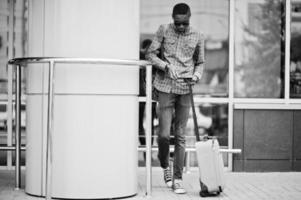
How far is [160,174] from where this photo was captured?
875cm

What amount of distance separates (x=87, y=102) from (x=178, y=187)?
1345 millimetres

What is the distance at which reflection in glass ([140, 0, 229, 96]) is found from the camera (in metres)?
9.34

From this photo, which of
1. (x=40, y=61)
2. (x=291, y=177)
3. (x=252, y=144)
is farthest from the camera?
(x=252, y=144)

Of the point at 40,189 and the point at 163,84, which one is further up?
the point at 163,84

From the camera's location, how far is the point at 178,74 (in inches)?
272

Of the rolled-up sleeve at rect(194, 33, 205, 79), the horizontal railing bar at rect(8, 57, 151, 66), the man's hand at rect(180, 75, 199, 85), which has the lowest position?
the man's hand at rect(180, 75, 199, 85)

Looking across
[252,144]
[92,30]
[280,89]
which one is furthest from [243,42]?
[92,30]

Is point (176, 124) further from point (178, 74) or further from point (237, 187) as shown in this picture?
point (237, 187)

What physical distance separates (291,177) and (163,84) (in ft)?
8.43

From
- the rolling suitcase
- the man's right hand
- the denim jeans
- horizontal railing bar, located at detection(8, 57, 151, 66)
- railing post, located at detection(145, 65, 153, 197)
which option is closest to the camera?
horizontal railing bar, located at detection(8, 57, 151, 66)

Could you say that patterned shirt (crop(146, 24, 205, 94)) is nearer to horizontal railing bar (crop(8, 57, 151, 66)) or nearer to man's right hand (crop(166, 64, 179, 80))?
man's right hand (crop(166, 64, 179, 80))

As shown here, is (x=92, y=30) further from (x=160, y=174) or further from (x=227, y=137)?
(x=227, y=137)

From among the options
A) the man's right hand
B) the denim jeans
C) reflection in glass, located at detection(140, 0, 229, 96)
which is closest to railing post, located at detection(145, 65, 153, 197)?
the man's right hand

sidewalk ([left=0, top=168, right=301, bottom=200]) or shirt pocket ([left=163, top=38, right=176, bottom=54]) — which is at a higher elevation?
shirt pocket ([left=163, top=38, right=176, bottom=54])
